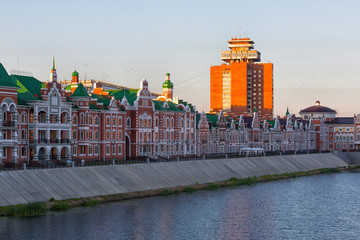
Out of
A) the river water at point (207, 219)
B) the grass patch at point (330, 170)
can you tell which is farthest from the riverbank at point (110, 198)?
the grass patch at point (330, 170)

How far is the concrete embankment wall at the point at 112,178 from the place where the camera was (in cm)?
6438

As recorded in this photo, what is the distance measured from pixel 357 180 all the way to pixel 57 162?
57265 millimetres

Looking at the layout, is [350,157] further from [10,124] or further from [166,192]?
[10,124]

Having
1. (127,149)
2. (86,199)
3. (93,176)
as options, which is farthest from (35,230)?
(127,149)

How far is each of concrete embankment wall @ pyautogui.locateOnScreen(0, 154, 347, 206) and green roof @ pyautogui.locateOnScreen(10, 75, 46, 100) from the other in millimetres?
15458

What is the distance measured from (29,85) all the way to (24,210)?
3068 cm

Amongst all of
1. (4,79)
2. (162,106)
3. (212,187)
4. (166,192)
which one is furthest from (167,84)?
(4,79)

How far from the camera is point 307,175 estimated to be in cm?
11950

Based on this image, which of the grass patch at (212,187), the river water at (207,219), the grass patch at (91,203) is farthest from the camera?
the grass patch at (212,187)

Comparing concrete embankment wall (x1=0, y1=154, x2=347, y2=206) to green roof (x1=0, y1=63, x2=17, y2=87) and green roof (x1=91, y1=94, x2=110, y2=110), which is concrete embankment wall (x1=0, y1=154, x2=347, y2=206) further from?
green roof (x1=91, y1=94, x2=110, y2=110)

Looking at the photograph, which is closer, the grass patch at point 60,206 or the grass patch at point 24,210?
the grass patch at point 24,210

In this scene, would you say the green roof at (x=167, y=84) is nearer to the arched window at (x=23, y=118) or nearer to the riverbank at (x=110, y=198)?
the riverbank at (x=110, y=198)

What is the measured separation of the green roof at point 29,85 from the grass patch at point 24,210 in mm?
26672

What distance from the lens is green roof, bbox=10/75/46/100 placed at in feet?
275
